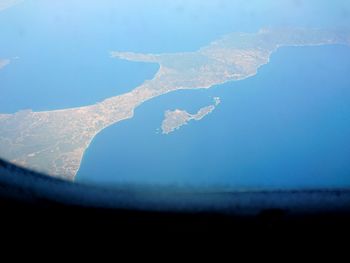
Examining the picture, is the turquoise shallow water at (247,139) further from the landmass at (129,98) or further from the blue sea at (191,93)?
the landmass at (129,98)

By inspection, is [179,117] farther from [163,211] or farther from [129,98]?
[163,211]

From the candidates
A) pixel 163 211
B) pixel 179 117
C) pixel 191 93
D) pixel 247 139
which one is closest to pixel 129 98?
pixel 191 93

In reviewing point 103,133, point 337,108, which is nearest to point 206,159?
point 103,133

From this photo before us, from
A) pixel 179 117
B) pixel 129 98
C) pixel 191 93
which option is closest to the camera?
pixel 179 117

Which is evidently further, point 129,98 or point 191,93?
point 191,93

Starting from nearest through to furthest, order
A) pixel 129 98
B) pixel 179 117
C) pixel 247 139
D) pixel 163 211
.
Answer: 1. pixel 163 211
2. pixel 247 139
3. pixel 179 117
4. pixel 129 98

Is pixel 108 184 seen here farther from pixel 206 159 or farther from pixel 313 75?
Answer: pixel 313 75

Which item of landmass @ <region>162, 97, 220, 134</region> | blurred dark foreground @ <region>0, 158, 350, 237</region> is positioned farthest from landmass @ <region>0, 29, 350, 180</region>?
blurred dark foreground @ <region>0, 158, 350, 237</region>
